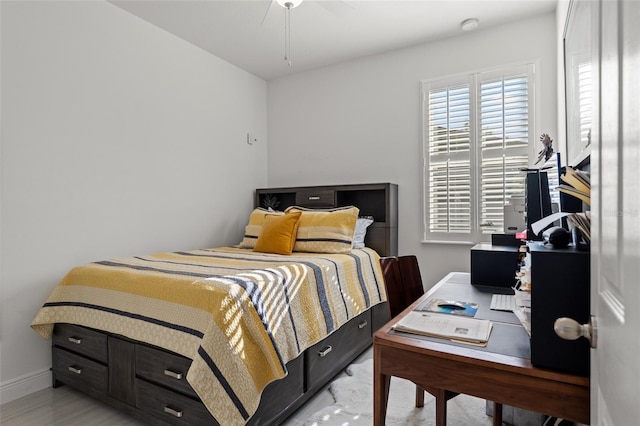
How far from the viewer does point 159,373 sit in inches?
68.7

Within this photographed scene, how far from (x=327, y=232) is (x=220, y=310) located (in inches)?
59.8

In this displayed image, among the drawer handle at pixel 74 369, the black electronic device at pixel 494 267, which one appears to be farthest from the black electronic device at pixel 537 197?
the drawer handle at pixel 74 369

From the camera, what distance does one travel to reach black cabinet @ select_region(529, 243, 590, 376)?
85cm

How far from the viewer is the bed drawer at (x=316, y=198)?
3.61m

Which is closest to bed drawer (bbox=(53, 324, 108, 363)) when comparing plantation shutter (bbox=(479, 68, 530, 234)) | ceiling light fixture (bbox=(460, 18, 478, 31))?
plantation shutter (bbox=(479, 68, 530, 234))

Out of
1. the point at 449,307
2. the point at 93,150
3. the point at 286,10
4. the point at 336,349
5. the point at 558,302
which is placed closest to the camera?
the point at 558,302

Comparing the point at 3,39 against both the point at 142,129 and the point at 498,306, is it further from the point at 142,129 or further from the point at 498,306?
the point at 498,306

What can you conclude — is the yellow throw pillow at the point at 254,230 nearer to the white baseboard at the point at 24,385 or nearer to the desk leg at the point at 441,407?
the white baseboard at the point at 24,385

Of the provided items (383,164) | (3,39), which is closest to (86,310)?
(3,39)

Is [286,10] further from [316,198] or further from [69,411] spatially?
[69,411]

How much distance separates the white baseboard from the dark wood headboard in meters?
2.37

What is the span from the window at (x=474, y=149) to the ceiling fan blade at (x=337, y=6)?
131 cm

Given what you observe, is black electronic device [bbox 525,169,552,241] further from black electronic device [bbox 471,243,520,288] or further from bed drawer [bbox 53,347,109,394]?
bed drawer [bbox 53,347,109,394]

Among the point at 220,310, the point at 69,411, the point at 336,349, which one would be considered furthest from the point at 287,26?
the point at 69,411
